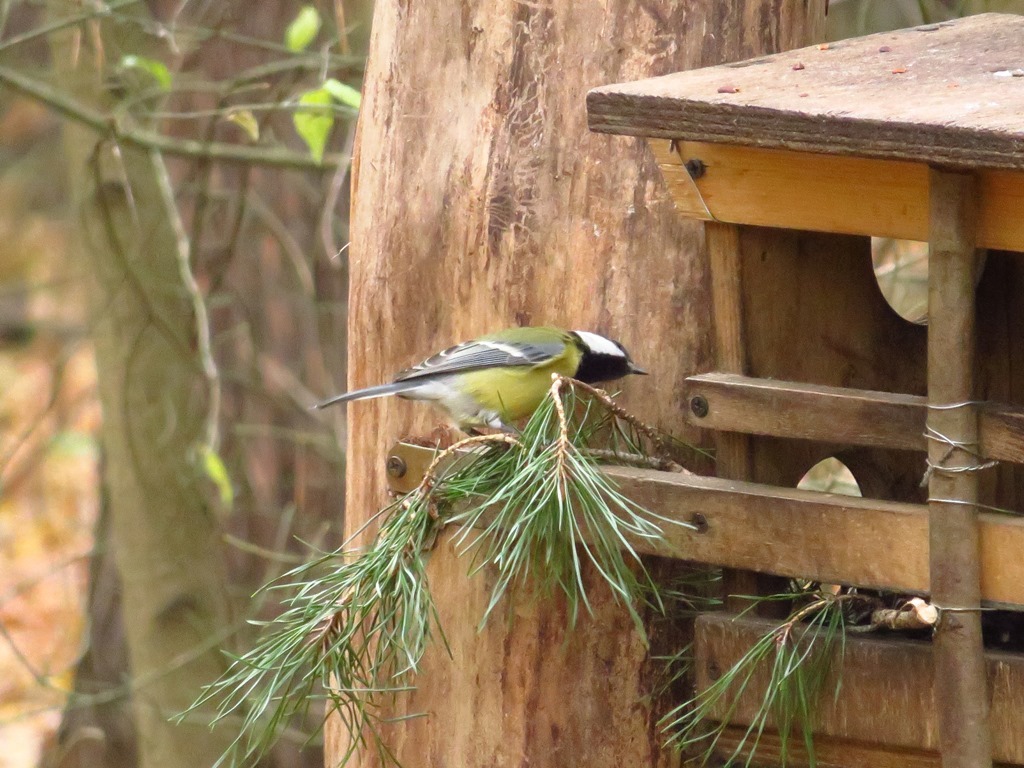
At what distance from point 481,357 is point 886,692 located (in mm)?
839

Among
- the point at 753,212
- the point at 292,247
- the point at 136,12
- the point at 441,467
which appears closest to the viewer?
the point at 753,212

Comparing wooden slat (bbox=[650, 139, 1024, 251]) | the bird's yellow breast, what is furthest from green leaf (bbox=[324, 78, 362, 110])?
wooden slat (bbox=[650, 139, 1024, 251])

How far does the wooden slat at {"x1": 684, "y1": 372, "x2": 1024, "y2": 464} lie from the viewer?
2.03m

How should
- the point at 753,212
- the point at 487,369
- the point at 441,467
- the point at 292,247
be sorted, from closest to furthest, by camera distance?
the point at 753,212 < the point at 441,467 < the point at 487,369 < the point at 292,247

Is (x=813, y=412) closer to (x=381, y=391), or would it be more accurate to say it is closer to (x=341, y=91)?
(x=381, y=391)

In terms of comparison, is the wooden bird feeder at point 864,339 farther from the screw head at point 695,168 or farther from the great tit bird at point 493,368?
the great tit bird at point 493,368

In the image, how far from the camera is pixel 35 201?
30.5ft

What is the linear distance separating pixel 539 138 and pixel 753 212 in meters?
0.44

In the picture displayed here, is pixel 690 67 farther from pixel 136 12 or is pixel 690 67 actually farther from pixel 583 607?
pixel 136 12

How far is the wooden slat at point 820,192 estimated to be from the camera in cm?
187

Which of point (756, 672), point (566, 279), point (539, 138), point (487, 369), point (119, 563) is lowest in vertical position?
point (119, 563)

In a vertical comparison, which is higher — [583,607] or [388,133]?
[388,133]

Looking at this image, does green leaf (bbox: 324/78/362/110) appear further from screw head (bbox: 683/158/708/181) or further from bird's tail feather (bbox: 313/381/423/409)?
screw head (bbox: 683/158/708/181)

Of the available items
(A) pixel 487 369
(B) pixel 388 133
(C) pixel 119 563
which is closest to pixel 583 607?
(A) pixel 487 369
